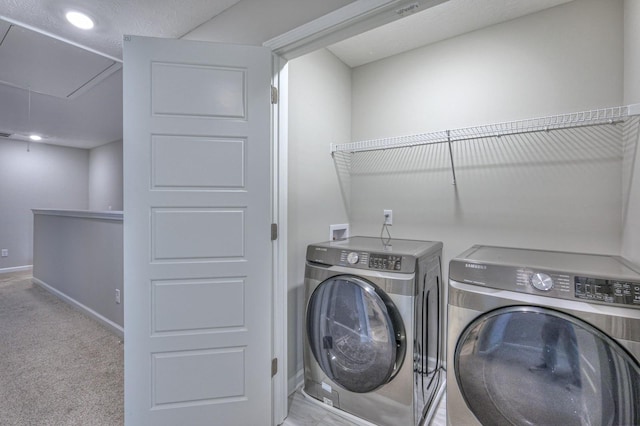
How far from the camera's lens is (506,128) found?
187 centimetres

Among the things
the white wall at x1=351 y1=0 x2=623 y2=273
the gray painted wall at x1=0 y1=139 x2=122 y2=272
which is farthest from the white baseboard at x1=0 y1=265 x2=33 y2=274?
the white wall at x1=351 y1=0 x2=623 y2=273

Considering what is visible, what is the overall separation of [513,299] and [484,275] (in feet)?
0.44

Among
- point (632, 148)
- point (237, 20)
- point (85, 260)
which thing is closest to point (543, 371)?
point (632, 148)

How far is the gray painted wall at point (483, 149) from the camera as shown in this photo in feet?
5.39

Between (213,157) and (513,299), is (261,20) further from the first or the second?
(513,299)

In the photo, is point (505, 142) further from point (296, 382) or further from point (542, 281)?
point (296, 382)

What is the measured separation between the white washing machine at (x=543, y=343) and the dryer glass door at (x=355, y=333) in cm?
29

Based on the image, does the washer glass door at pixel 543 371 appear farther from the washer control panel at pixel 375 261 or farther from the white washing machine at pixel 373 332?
the washer control panel at pixel 375 261

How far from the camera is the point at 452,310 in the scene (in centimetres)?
131

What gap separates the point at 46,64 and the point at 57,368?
8.42 ft

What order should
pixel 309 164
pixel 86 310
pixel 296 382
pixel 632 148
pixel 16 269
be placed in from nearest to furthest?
pixel 632 148 → pixel 296 382 → pixel 309 164 → pixel 86 310 → pixel 16 269

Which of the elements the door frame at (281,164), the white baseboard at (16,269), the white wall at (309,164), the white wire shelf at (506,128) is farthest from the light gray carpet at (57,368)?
the white baseboard at (16,269)

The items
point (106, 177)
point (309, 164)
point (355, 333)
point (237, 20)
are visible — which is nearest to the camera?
point (355, 333)

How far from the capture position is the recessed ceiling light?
5.60 feet
